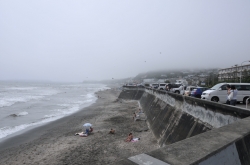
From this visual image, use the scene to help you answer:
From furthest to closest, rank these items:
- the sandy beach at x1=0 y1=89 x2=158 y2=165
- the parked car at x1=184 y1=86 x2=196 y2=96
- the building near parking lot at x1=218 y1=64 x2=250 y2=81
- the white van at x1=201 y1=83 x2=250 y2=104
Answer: the building near parking lot at x1=218 y1=64 x2=250 y2=81 < the parked car at x1=184 y1=86 x2=196 y2=96 < the white van at x1=201 y1=83 x2=250 y2=104 < the sandy beach at x1=0 y1=89 x2=158 y2=165

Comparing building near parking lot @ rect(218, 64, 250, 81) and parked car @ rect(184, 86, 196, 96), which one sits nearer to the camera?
parked car @ rect(184, 86, 196, 96)

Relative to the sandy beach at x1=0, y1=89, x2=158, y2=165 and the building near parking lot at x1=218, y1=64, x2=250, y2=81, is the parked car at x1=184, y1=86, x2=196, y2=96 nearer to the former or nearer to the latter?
the sandy beach at x1=0, y1=89, x2=158, y2=165

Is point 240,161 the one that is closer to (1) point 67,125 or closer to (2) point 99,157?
(2) point 99,157

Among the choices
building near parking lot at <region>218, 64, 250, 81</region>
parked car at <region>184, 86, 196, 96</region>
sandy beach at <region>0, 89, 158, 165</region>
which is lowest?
sandy beach at <region>0, 89, 158, 165</region>

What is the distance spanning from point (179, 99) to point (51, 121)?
48.6ft

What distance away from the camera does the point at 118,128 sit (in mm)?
17359

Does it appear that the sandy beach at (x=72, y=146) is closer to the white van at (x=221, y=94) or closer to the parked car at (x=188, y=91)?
the white van at (x=221, y=94)

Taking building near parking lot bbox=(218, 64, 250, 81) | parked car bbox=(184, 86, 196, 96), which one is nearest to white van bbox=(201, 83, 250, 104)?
parked car bbox=(184, 86, 196, 96)

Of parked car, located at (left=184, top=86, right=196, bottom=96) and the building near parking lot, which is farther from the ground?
the building near parking lot

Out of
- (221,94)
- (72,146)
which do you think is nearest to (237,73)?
(221,94)

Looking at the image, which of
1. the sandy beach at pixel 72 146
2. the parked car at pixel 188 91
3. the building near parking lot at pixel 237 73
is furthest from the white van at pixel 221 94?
the building near parking lot at pixel 237 73

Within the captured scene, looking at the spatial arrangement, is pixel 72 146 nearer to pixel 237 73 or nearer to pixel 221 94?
pixel 221 94

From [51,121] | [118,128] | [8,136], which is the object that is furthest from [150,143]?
[51,121]

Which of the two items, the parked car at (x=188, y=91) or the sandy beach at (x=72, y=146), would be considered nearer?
the sandy beach at (x=72, y=146)
